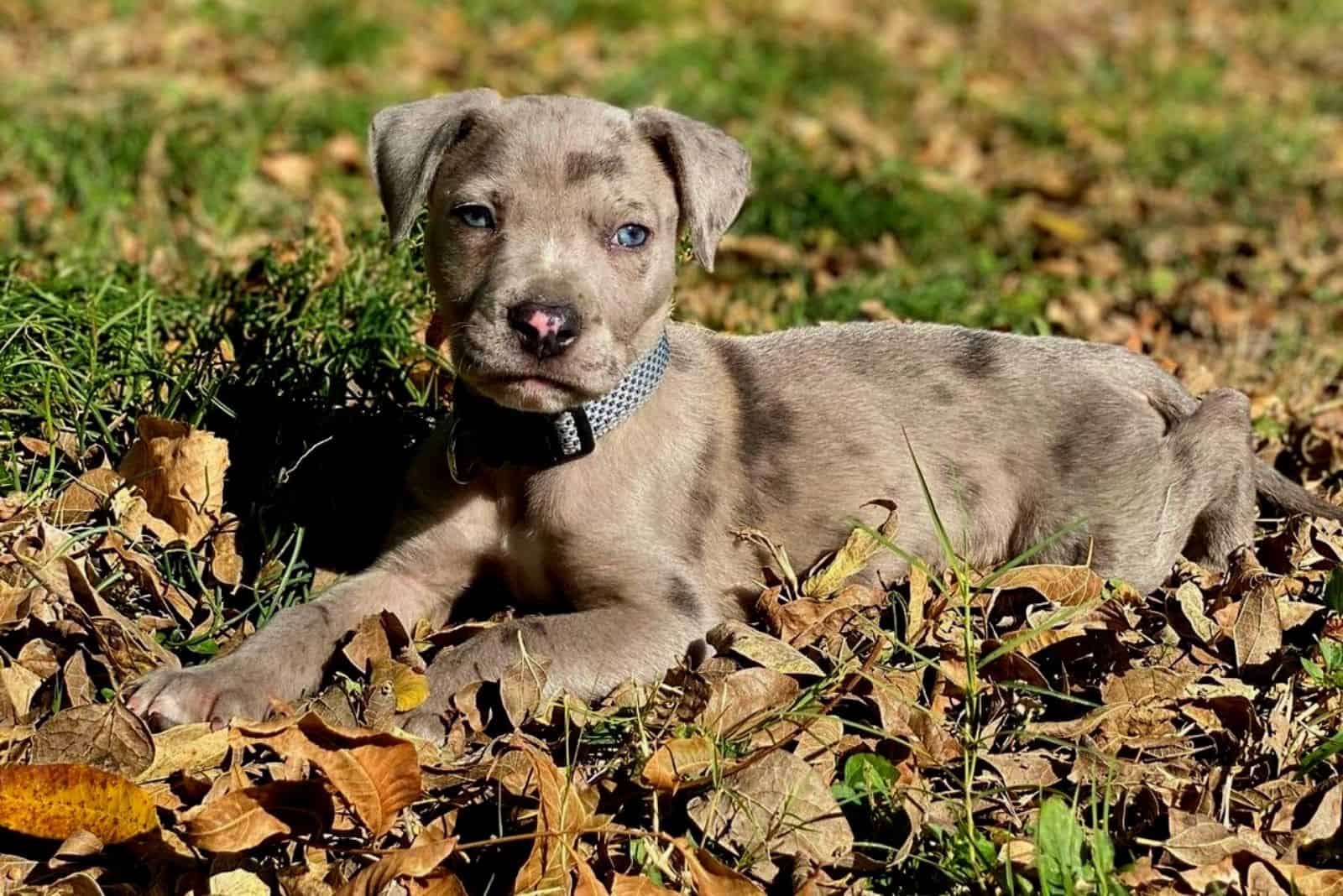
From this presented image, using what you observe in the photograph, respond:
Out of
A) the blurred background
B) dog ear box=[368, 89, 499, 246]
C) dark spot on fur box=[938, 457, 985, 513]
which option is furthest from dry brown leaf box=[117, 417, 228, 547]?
dark spot on fur box=[938, 457, 985, 513]

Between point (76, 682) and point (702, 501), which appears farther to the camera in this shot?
point (702, 501)

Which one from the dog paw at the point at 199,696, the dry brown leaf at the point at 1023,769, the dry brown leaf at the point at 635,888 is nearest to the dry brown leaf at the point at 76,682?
the dog paw at the point at 199,696

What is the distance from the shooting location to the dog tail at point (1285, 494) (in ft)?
16.4

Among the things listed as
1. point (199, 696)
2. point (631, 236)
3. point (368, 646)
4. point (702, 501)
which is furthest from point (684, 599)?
point (199, 696)

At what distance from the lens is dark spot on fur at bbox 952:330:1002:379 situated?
493 cm

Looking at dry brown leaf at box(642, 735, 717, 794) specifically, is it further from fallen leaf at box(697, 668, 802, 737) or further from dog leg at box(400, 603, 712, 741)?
dog leg at box(400, 603, 712, 741)

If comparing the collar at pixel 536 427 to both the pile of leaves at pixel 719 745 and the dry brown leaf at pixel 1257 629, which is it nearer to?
the pile of leaves at pixel 719 745

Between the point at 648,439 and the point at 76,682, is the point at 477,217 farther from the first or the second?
the point at 76,682

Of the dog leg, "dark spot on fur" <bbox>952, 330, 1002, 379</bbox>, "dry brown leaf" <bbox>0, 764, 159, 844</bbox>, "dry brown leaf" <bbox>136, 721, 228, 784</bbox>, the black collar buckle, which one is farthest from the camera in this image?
"dark spot on fur" <bbox>952, 330, 1002, 379</bbox>

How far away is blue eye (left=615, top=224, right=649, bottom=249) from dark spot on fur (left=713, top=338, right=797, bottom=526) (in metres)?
0.70

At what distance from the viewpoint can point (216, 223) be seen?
7172 mm

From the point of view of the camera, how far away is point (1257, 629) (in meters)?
4.16

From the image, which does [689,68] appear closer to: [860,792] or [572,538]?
[572,538]

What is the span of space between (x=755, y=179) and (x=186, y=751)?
5670 mm
